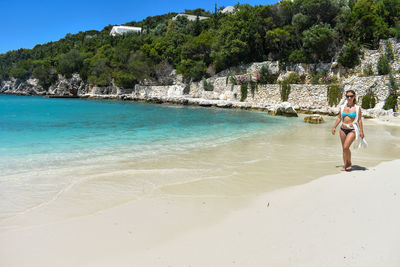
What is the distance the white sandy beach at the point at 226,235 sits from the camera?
2526 millimetres

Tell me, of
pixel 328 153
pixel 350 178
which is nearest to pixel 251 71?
pixel 328 153

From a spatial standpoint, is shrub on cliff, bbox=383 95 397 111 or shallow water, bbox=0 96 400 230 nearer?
shallow water, bbox=0 96 400 230

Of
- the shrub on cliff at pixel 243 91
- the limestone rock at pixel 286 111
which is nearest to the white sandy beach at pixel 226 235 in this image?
the limestone rock at pixel 286 111

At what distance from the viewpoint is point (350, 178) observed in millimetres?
5164

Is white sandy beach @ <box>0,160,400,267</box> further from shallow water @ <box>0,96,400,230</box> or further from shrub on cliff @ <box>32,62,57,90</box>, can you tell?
shrub on cliff @ <box>32,62,57,90</box>

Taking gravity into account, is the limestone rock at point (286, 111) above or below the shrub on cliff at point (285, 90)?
below

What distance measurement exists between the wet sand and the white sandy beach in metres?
0.02

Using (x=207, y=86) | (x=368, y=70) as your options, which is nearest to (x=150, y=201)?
(x=368, y=70)

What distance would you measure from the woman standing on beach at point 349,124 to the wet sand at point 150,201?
21.5 inches

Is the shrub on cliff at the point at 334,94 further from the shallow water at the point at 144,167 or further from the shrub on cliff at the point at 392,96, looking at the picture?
the shallow water at the point at 144,167

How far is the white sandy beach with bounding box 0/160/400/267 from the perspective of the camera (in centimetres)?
253

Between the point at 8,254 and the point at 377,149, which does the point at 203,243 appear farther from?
the point at 377,149

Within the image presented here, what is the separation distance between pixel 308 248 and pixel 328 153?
6060mm

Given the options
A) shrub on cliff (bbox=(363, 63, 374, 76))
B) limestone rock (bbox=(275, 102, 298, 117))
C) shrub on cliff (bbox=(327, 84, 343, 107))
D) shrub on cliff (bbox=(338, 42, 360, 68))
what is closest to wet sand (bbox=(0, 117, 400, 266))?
limestone rock (bbox=(275, 102, 298, 117))
